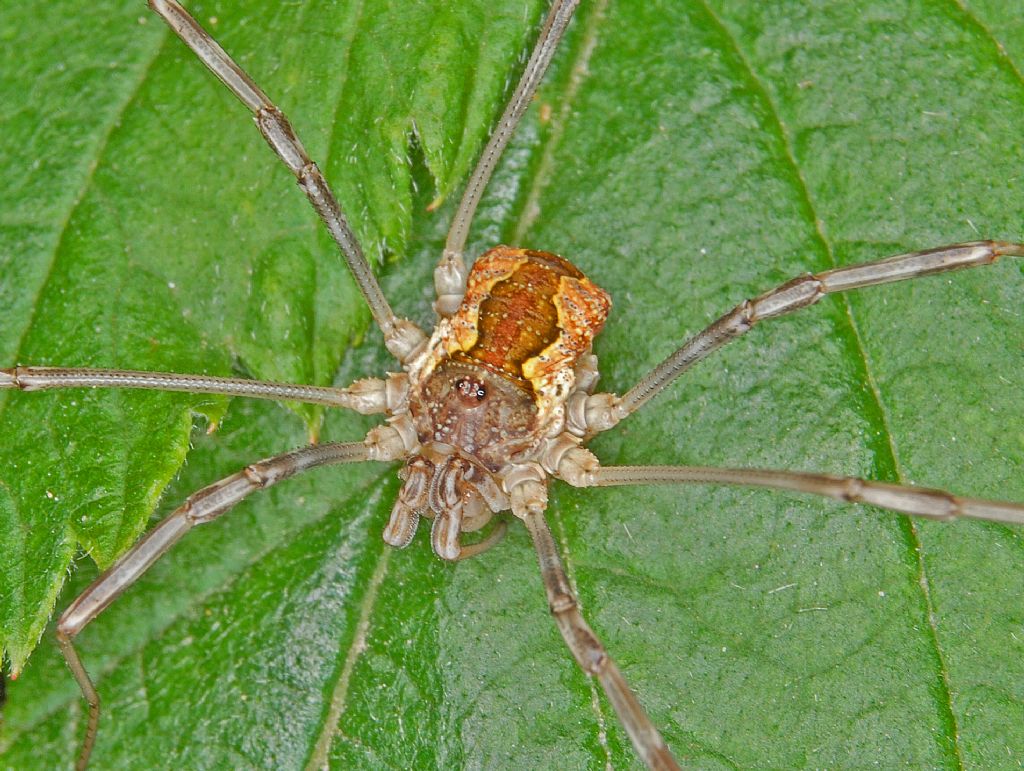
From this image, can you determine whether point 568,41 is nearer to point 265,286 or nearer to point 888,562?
point 265,286

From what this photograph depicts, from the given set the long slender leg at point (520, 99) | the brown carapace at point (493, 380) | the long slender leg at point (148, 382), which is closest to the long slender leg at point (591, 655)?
the brown carapace at point (493, 380)

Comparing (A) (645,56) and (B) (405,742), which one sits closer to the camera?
(B) (405,742)

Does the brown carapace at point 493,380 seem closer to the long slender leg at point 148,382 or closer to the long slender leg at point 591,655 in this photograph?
the long slender leg at point 591,655

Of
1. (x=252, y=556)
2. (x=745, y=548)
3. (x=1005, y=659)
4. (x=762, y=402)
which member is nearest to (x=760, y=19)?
(x=762, y=402)

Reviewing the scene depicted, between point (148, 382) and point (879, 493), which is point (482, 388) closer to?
point (148, 382)

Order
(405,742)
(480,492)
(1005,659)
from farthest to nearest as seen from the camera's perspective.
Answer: (480,492), (405,742), (1005,659)

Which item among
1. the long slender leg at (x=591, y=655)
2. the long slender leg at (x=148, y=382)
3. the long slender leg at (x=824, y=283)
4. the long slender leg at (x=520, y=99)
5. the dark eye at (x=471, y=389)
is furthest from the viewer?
the dark eye at (x=471, y=389)
